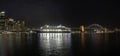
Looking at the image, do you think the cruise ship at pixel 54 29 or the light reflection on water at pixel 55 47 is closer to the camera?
the light reflection on water at pixel 55 47

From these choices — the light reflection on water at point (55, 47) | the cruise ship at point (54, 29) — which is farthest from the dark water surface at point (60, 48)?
the cruise ship at point (54, 29)

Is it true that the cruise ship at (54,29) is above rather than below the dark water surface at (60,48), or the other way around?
above

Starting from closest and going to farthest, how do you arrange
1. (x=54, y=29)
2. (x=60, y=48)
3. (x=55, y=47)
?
(x=60, y=48) < (x=55, y=47) < (x=54, y=29)

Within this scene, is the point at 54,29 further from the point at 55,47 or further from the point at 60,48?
the point at 60,48

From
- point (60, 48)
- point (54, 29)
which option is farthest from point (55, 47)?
point (54, 29)

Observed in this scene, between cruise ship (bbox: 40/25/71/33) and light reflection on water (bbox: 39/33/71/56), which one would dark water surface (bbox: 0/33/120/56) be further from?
cruise ship (bbox: 40/25/71/33)

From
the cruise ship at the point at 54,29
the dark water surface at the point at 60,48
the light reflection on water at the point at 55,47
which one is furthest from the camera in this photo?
the cruise ship at the point at 54,29

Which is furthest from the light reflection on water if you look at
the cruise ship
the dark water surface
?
the cruise ship

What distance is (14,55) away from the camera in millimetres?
26516

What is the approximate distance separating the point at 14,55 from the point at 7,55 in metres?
0.72

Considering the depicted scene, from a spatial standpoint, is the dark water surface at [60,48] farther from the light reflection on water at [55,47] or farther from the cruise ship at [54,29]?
the cruise ship at [54,29]

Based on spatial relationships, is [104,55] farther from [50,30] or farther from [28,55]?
[50,30]

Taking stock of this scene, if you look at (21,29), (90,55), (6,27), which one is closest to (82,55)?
(90,55)

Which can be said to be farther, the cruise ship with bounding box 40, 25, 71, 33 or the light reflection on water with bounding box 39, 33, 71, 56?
the cruise ship with bounding box 40, 25, 71, 33
